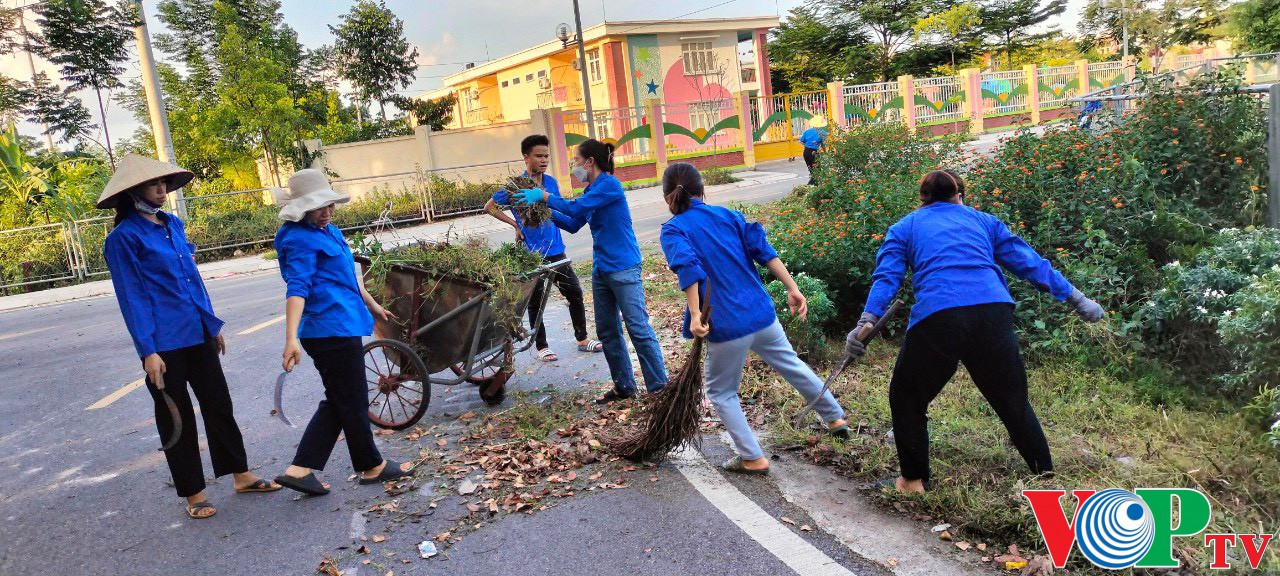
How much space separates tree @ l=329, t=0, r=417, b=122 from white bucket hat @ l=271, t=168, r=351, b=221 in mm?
28117

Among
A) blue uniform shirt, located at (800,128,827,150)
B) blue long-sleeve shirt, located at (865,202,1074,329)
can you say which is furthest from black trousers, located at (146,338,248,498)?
blue uniform shirt, located at (800,128,827,150)

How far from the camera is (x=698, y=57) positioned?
41531 millimetres

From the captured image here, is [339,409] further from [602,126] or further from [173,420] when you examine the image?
[602,126]

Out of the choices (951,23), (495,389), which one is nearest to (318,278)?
(495,389)

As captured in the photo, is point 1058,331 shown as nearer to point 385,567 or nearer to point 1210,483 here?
point 1210,483

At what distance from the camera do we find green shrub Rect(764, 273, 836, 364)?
20.2 ft

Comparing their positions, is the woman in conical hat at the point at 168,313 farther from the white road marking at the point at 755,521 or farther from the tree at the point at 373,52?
the tree at the point at 373,52

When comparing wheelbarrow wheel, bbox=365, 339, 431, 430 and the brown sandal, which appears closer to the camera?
the brown sandal

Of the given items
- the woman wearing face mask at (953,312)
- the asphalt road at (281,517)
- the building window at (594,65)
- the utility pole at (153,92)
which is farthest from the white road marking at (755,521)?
the building window at (594,65)

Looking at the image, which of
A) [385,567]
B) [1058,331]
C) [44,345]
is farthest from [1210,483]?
[44,345]

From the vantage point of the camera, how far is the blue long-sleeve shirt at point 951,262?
3.74m

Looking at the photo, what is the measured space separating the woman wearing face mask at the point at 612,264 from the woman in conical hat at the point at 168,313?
6.64 ft

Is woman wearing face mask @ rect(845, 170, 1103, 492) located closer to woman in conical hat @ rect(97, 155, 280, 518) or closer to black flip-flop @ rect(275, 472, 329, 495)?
black flip-flop @ rect(275, 472, 329, 495)

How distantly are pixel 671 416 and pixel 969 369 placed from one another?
1495mm
